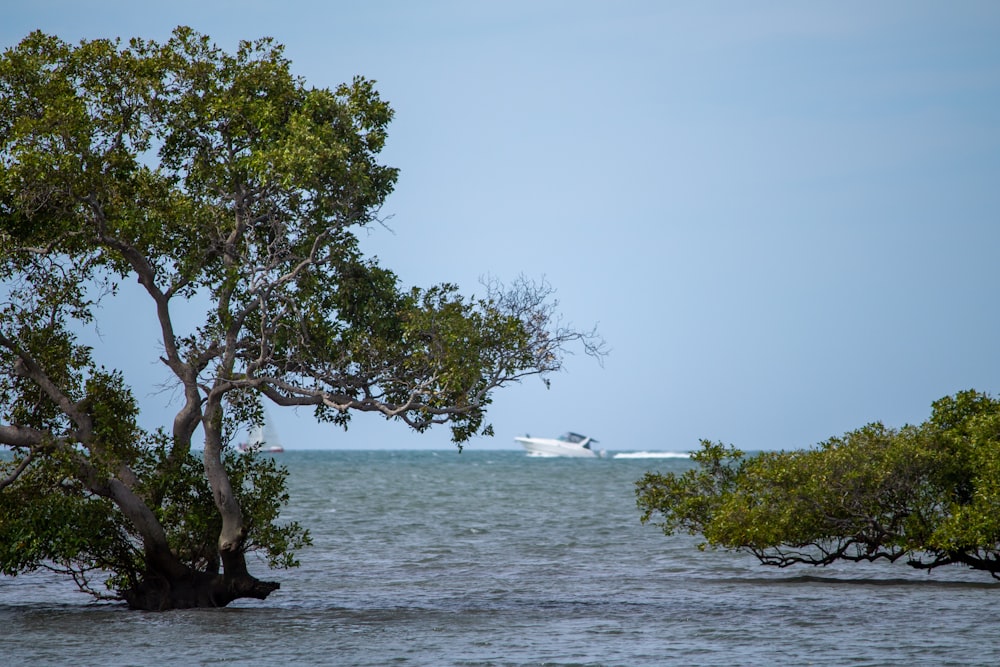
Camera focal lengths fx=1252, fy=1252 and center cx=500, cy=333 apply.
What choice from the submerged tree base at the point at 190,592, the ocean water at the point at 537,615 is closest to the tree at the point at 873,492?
the ocean water at the point at 537,615

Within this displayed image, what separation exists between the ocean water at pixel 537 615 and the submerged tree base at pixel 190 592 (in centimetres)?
46

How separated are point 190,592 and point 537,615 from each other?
26.2ft

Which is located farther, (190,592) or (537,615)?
(537,615)

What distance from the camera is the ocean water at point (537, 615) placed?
77.2 feet

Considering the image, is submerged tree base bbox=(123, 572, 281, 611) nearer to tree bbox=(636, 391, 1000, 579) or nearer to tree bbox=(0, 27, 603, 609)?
tree bbox=(0, 27, 603, 609)

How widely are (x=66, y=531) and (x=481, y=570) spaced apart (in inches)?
669

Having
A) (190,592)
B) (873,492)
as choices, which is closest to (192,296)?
(190,592)

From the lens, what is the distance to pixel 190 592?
93.2 ft

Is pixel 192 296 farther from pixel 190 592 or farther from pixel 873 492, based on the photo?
pixel 873 492

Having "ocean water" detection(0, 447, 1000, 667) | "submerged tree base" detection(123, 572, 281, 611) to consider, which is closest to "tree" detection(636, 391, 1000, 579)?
"ocean water" detection(0, 447, 1000, 667)

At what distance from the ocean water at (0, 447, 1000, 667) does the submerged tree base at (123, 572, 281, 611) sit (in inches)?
18.1

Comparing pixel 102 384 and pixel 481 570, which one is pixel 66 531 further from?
pixel 481 570

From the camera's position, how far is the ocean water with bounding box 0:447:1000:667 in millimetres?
23516

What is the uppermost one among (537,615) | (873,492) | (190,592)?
(873,492)
